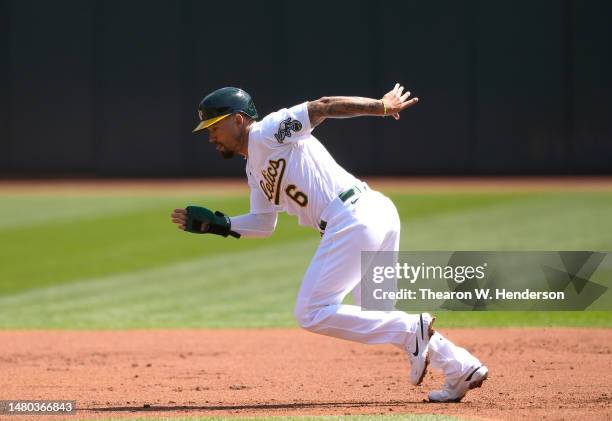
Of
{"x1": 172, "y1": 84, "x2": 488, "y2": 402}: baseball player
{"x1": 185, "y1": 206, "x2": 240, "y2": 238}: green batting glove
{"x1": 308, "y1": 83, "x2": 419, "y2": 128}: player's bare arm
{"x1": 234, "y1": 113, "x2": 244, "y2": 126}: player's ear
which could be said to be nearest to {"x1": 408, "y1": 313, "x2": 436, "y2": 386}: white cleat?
{"x1": 172, "y1": 84, "x2": 488, "y2": 402}: baseball player

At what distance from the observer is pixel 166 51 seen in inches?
1072

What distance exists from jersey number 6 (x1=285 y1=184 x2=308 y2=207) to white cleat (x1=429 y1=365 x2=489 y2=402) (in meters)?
1.34

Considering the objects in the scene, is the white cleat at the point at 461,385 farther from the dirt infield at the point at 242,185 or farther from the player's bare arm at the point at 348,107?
the dirt infield at the point at 242,185

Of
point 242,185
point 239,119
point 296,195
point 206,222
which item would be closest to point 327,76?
point 242,185

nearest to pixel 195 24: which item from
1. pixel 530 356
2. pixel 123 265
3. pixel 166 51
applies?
pixel 166 51

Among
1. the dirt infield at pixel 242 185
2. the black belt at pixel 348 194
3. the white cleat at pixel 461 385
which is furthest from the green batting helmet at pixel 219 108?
the dirt infield at pixel 242 185

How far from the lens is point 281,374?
25.6ft

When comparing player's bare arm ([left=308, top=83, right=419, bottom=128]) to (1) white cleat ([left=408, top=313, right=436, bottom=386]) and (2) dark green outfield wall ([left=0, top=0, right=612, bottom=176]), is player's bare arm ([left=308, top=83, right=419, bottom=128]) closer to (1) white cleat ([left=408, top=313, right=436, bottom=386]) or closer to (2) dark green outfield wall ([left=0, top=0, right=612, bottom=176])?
(1) white cleat ([left=408, top=313, right=436, bottom=386])

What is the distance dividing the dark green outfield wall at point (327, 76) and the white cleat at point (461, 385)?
66.7 ft

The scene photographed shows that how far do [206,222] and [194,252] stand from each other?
8719mm

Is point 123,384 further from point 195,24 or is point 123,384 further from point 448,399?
point 195,24

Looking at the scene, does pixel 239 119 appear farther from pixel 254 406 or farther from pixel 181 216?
pixel 254 406

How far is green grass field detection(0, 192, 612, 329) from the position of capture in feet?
36.5

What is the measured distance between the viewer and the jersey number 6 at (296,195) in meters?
6.19
